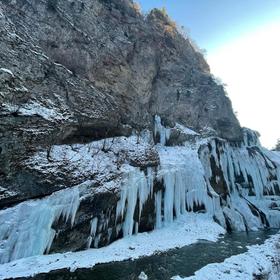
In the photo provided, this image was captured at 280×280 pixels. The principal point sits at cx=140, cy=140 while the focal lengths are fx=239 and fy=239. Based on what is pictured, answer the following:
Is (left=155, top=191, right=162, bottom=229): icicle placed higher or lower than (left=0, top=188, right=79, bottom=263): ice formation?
higher

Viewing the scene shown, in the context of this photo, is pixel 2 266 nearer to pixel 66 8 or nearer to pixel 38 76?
pixel 38 76

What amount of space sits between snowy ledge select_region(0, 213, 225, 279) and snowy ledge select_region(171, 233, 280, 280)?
10.6 ft

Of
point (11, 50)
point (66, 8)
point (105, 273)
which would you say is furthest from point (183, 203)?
point (66, 8)

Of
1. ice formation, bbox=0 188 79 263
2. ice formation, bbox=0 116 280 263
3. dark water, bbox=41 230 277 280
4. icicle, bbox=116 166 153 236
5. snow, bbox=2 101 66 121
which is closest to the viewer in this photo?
dark water, bbox=41 230 277 280

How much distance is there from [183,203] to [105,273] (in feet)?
34.1

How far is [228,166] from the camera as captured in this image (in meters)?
27.2

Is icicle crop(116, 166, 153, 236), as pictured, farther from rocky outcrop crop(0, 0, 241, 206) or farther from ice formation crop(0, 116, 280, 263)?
rocky outcrop crop(0, 0, 241, 206)

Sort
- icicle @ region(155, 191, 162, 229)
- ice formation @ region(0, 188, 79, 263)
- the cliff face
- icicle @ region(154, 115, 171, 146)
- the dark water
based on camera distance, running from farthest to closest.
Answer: icicle @ region(154, 115, 171, 146), icicle @ region(155, 191, 162, 229), the cliff face, ice formation @ region(0, 188, 79, 263), the dark water

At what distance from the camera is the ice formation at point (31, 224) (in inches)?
360

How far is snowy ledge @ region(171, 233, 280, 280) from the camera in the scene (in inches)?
341

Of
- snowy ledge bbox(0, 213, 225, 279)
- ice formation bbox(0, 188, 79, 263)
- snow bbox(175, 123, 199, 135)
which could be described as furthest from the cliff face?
snowy ledge bbox(0, 213, 225, 279)

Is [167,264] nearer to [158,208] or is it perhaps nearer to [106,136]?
[158,208]

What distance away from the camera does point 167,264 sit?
1010cm

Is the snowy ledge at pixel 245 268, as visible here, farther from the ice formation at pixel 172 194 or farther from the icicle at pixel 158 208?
the icicle at pixel 158 208
